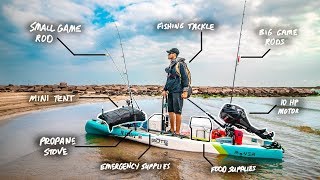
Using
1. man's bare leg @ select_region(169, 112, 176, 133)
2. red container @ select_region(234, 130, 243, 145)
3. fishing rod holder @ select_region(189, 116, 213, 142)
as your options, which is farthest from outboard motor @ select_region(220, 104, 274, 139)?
man's bare leg @ select_region(169, 112, 176, 133)

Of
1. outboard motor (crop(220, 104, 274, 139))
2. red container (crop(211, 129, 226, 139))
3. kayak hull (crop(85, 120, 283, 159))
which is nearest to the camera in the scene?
kayak hull (crop(85, 120, 283, 159))

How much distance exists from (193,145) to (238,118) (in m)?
1.30

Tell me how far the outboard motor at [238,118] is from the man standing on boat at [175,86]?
44.3 inches

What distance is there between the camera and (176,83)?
26.5ft

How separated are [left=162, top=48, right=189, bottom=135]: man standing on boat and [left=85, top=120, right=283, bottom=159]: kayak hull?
0.61 metres

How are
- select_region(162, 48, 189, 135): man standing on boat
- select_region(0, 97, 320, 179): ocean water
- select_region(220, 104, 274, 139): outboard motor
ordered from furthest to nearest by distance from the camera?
select_region(162, 48, 189, 135): man standing on boat, select_region(220, 104, 274, 139): outboard motor, select_region(0, 97, 320, 179): ocean water

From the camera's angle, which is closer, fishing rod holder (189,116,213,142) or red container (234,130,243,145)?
red container (234,130,243,145)

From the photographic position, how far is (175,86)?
26.6ft

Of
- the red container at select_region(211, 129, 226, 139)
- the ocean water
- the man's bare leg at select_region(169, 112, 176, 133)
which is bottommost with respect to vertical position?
the ocean water

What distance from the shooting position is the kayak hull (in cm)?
738

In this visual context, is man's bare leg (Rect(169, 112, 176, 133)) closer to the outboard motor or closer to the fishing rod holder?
the fishing rod holder

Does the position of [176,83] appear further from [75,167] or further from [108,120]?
[75,167]

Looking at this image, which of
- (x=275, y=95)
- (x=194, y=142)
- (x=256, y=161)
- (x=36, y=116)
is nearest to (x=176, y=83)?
(x=194, y=142)

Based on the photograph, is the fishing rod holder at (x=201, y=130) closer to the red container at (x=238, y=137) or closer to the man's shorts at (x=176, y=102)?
the man's shorts at (x=176, y=102)
